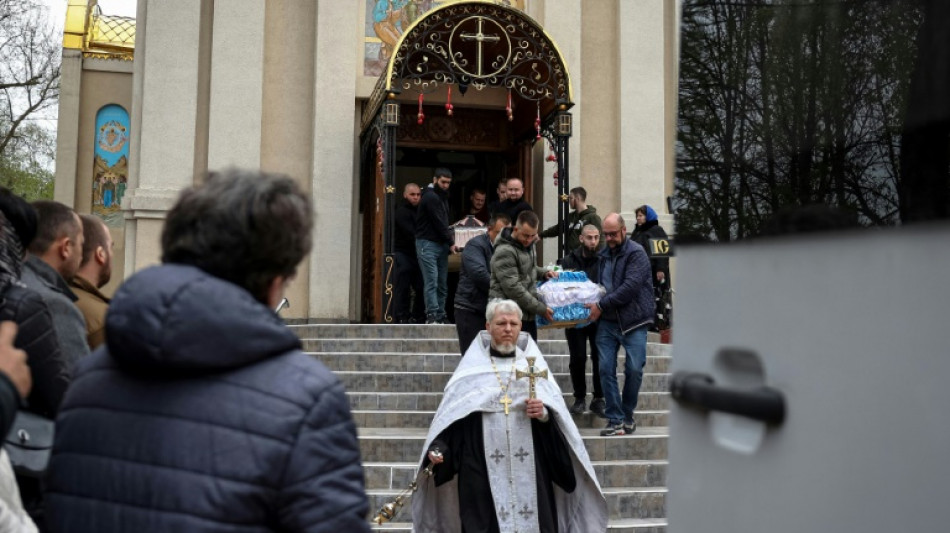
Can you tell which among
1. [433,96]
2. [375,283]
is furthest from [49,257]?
[433,96]

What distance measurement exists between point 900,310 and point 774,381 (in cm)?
27

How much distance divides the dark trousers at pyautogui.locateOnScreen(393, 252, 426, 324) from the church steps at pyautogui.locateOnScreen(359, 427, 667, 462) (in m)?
4.00

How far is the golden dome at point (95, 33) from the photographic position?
1862 centimetres

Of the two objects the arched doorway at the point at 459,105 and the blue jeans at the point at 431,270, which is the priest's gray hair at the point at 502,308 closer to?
the blue jeans at the point at 431,270

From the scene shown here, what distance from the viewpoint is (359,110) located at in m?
15.3

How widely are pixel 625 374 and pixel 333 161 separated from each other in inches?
290

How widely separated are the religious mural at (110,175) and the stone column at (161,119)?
2.72 metres

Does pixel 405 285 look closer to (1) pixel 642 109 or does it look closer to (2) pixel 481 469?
(1) pixel 642 109

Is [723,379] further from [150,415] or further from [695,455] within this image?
[150,415]

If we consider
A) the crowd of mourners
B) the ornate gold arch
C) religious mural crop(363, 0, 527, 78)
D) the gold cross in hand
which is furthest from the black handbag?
religious mural crop(363, 0, 527, 78)

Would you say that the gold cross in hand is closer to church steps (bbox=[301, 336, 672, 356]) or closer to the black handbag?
the black handbag

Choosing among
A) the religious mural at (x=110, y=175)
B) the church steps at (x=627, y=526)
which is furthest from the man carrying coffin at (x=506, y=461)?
the religious mural at (x=110, y=175)

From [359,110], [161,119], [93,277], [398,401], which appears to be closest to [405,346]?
[398,401]

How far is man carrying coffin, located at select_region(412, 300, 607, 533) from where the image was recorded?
5.99 m
